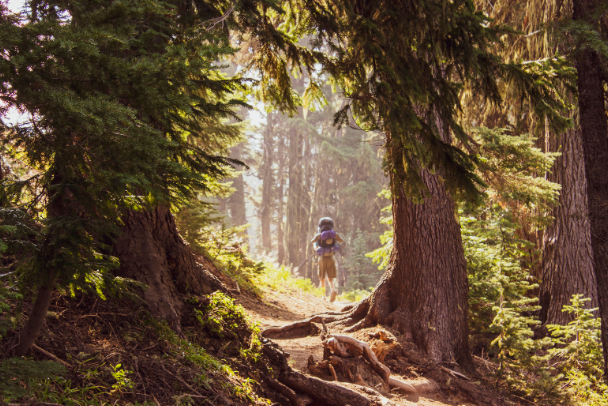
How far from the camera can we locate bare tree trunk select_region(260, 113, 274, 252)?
86.9 ft

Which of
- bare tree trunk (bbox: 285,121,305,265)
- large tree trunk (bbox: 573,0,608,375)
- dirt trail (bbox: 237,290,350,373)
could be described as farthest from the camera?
bare tree trunk (bbox: 285,121,305,265)

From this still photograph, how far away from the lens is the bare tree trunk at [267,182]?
26484 millimetres

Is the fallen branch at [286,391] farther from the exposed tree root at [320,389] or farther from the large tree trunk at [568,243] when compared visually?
the large tree trunk at [568,243]

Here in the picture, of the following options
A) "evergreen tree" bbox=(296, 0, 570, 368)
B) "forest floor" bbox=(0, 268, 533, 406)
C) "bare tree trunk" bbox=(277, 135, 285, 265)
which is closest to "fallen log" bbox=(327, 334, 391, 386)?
"forest floor" bbox=(0, 268, 533, 406)

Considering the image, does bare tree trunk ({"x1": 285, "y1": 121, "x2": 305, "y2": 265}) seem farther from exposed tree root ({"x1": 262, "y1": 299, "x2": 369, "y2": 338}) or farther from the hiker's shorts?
exposed tree root ({"x1": 262, "y1": 299, "x2": 369, "y2": 338})

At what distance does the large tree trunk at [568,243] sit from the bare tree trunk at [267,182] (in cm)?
2072

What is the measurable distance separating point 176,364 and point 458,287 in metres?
4.20

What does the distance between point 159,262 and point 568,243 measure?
6.93 m

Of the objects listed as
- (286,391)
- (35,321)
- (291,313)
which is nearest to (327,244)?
(291,313)

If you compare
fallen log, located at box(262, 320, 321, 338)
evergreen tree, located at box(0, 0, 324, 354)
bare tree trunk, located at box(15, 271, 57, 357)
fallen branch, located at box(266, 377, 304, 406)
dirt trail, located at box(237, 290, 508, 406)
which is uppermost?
evergreen tree, located at box(0, 0, 324, 354)

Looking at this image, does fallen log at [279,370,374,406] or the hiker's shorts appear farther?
the hiker's shorts

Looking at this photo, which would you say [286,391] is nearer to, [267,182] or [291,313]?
[291,313]

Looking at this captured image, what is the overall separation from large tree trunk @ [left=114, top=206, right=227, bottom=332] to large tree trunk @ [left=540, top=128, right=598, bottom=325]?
243 inches

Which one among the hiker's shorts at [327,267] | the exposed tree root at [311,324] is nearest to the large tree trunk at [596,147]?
the exposed tree root at [311,324]
